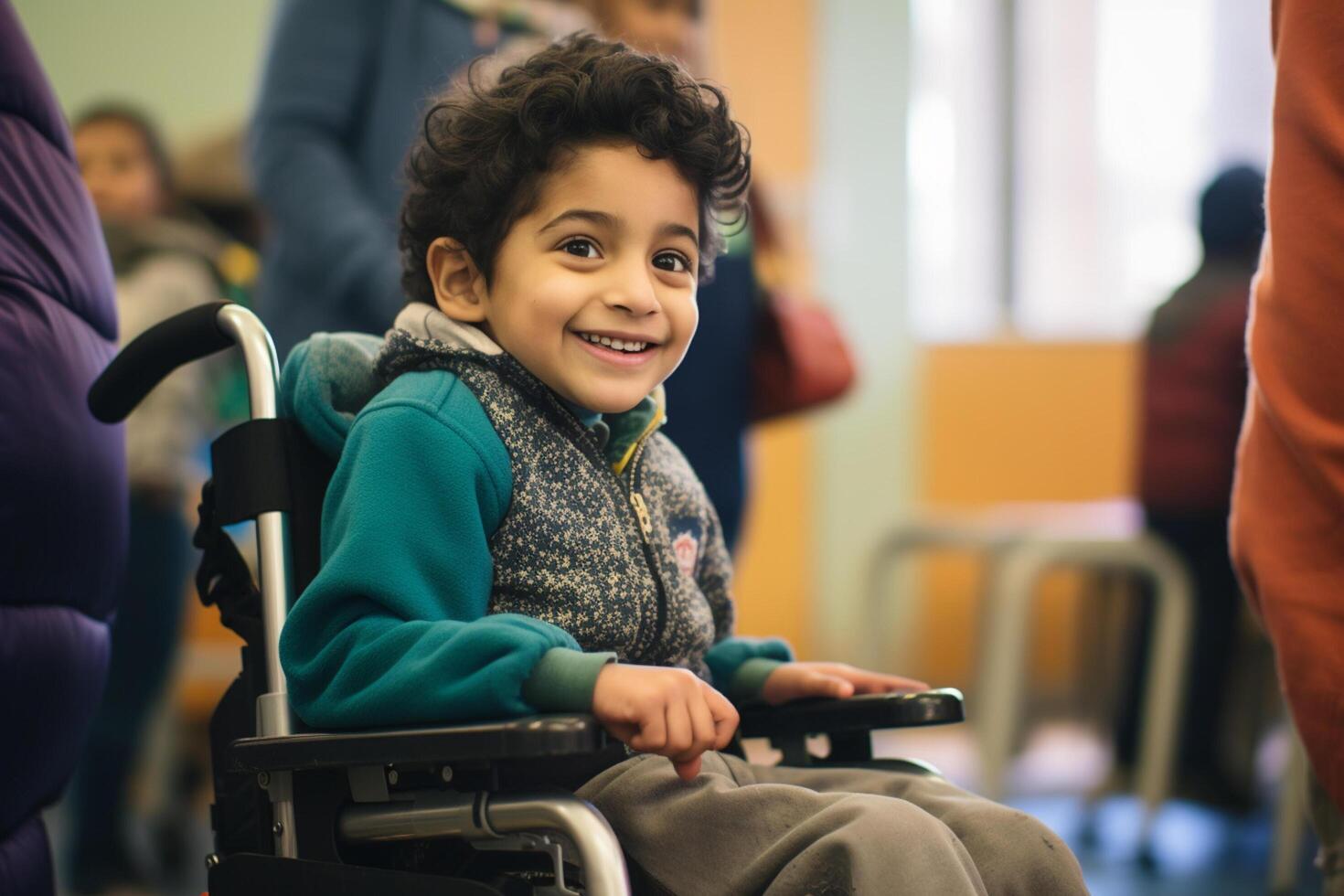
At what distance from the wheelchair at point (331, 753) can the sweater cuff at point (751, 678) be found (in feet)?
0.05

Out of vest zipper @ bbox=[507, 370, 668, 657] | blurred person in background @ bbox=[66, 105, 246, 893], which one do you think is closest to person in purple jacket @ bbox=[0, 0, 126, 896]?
vest zipper @ bbox=[507, 370, 668, 657]

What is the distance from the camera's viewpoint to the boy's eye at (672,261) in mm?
1093

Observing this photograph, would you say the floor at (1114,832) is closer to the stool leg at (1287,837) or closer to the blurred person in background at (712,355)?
the stool leg at (1287,837)

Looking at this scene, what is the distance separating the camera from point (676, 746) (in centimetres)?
85

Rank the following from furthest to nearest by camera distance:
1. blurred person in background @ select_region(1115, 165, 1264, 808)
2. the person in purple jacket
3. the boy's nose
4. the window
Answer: the window
blurred person in background @ select_region(1115, 165, 1264, 808)
the person in purple jacket
the boy's nose

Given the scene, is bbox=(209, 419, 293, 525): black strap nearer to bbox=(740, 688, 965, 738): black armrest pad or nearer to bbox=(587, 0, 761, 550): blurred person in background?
bbox=(740, 688, 965, 738): black armrest pad

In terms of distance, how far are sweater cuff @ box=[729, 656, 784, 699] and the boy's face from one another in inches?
10.3

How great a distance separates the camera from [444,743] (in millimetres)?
817

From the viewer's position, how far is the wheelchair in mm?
831

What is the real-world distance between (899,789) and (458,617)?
1.16 ft

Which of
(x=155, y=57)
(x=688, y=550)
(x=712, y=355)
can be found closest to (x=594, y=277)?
(x=688, y=550)

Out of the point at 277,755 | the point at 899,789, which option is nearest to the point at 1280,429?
the point at 899,789

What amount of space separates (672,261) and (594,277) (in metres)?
0.08

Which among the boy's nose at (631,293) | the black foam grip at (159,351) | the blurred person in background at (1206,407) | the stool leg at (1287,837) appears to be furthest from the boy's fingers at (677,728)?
the blurred person in background at (1206,407)
